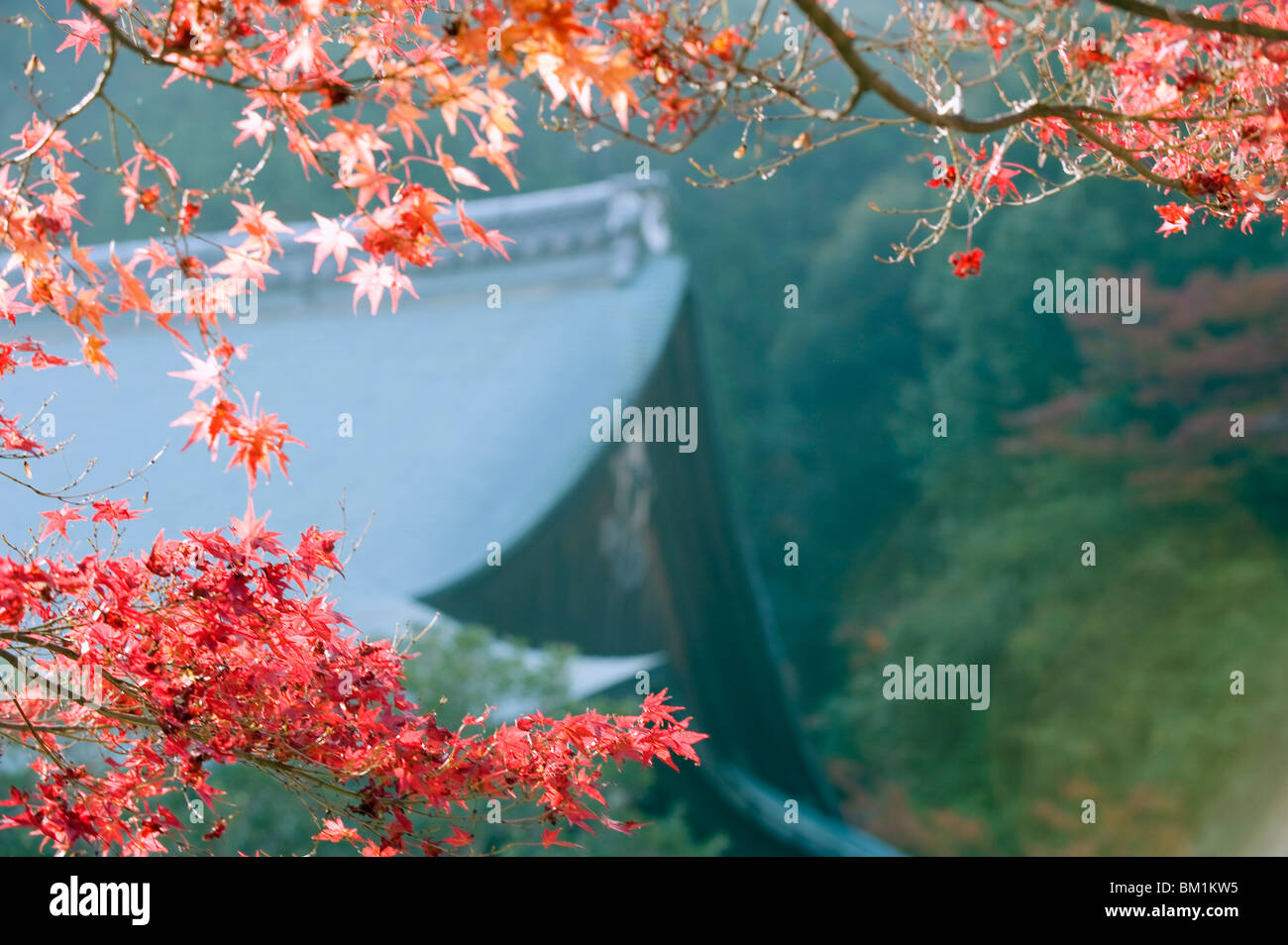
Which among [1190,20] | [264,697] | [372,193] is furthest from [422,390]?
[1190,20]

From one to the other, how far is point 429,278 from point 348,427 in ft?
3.43

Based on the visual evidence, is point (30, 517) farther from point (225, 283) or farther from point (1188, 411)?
point (1188, 411)

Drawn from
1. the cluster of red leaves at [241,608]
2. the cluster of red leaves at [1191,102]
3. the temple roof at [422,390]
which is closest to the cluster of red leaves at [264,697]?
the cluster of red leaves at [241,608]

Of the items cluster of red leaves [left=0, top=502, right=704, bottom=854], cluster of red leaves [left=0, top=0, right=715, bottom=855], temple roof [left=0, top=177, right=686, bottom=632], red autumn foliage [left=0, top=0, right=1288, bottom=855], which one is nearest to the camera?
red autumn foliage [left=0, top=0, right=1288, bottom=855]

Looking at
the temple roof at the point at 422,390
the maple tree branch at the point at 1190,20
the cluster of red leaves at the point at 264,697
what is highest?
the temple roof at the point at 422,390

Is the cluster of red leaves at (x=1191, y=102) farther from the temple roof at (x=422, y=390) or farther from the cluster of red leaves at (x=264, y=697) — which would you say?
the temple roof at (x=422, y=390)

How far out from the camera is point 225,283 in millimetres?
1267

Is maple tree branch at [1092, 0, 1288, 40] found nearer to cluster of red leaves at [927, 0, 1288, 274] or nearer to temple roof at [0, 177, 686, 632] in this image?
cluster of red leaves at [927, 0, 1288, 274]

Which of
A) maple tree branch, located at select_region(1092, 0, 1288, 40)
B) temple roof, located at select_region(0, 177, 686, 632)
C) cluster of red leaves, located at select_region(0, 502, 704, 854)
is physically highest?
temple roof, located at select_region(0, 177, 686, 632)

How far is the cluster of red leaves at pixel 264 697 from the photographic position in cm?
152

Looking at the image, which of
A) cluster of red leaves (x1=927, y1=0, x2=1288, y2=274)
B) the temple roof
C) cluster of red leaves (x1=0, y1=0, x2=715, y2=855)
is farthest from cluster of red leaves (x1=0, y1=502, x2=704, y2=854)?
the temple roof

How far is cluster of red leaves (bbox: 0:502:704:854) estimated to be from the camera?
4.98 ft

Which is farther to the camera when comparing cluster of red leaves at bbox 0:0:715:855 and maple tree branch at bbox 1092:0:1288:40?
cluster of red leaves at bbox 0:0:715:855

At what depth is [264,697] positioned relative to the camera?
1541 millimetres
